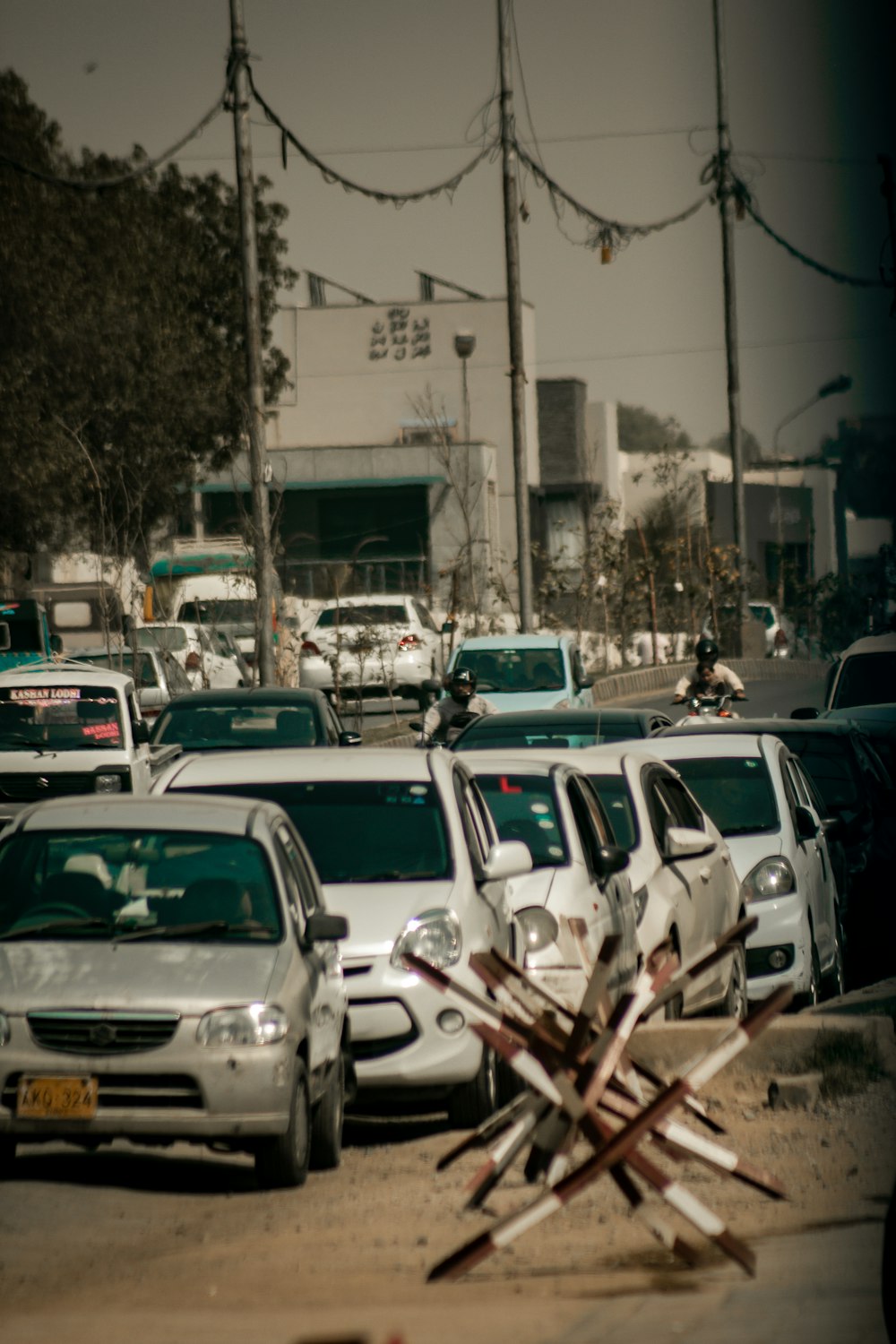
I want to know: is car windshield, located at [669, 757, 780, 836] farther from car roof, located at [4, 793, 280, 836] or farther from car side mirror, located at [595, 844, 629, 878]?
car roof, located at [4, 793, 280, 836]

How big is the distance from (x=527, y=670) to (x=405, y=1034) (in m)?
15.4

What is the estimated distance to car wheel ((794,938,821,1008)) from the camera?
11648 millimetres

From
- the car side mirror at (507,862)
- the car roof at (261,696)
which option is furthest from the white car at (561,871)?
the car roof at (261,696)

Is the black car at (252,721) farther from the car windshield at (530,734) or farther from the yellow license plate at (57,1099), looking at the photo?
the yellow license plate at (57,1099)

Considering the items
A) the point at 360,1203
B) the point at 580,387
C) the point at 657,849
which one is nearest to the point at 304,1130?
the point at 360,1203

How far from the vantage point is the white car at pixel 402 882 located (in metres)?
8.44

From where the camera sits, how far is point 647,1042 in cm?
873

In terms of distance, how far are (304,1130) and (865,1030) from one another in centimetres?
246

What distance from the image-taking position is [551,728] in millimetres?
15898

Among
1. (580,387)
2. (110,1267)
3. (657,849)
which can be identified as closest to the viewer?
(110,1267)

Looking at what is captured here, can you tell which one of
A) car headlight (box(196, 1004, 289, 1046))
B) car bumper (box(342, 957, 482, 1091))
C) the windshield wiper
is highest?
the windshield wiper

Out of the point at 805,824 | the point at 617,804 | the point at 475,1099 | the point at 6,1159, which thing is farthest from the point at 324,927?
the point at 805,824

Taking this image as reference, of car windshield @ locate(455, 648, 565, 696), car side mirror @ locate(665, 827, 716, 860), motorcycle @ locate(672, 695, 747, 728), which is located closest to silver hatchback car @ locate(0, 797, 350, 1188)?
car side mirror @ locate(665, 827, 716, 860)

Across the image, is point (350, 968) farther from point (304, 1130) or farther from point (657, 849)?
point (657, 849)
